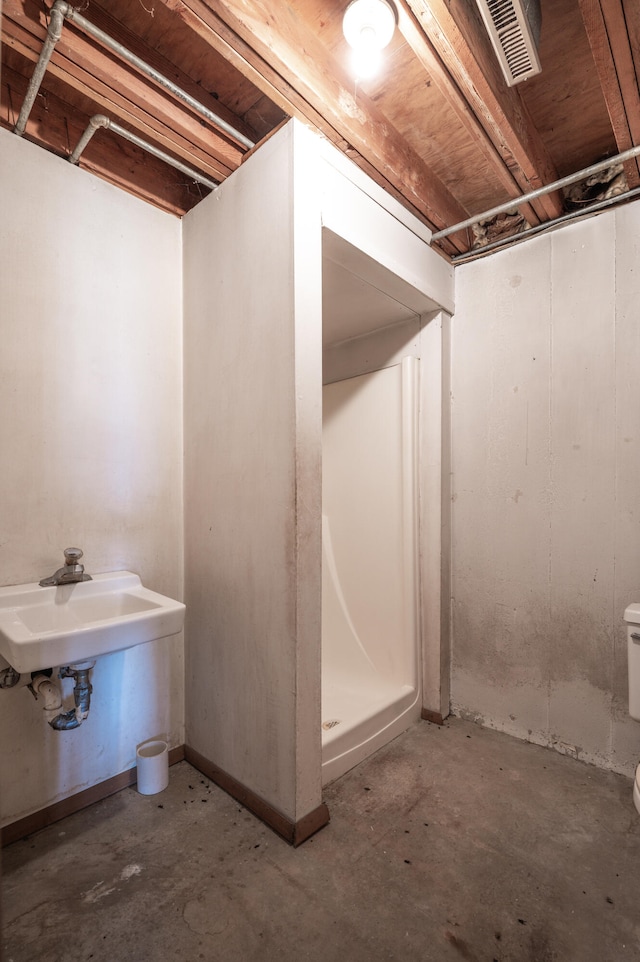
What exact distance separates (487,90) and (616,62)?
36 cm

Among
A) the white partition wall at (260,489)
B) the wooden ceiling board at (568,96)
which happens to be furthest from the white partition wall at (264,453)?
Answer: the wooden ceiling board at (568,96)

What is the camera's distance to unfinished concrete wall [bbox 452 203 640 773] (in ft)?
6.39

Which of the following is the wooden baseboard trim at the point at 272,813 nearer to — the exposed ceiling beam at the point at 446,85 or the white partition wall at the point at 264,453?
the white partition wall at the point at 264,453

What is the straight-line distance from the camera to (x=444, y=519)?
2379 mm

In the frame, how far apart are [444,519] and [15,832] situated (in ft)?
6.75

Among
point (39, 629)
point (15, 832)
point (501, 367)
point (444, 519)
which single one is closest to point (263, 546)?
point (39, 629)

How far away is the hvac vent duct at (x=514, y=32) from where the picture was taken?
129 centimetres

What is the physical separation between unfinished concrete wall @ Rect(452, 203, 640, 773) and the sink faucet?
67.4 inches

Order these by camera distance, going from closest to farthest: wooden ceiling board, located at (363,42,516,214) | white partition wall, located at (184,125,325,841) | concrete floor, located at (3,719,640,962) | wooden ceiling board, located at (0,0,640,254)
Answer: concrete floor, located at (3,719,640,962) → wooden ceiling board, located at (0,0,640,254) → white partition wall, located at (184,125,325,841) → wooden ceiling board, located at (363,42,516,214)

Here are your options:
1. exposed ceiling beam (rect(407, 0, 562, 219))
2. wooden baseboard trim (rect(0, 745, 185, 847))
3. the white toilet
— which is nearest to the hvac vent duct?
exposed ceiling beam (rect(407, 0, 562, 219))

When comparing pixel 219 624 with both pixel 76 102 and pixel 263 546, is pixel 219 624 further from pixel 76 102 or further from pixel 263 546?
pixel 76 102

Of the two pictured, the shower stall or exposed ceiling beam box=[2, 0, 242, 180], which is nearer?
exposed ceiling beam box=[2, 0, 242, 180]

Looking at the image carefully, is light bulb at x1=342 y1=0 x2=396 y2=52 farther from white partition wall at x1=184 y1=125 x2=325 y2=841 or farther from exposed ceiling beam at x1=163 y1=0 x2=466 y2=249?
white partition wall at x1=184 y1=125 x2=325 y2=841

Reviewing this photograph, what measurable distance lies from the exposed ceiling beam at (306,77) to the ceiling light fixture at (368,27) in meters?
0.18
